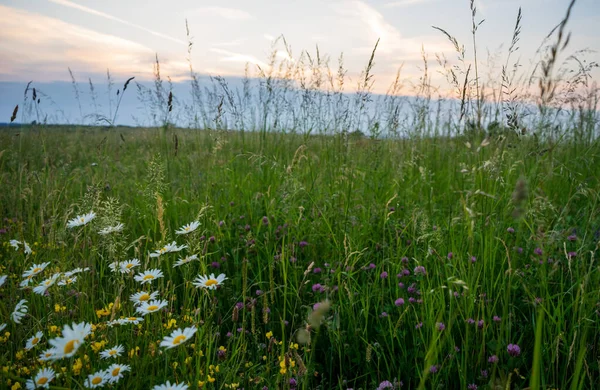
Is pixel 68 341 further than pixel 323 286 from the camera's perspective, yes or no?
No

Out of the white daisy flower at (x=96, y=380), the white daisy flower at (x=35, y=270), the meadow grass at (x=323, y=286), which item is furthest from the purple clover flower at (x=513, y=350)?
the white daisy flower at (x=35, y=270)

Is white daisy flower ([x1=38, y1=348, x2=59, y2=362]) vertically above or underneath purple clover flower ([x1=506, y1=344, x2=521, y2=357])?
above

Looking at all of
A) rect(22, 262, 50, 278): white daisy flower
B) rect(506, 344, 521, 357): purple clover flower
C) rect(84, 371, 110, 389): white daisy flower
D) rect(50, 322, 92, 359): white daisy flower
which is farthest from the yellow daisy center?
rect(506, 344, 521, 357): purple clover flower

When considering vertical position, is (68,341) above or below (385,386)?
above

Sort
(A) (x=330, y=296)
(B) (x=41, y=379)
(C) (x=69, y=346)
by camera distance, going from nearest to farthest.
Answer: (C) (x=69, y=346) < (B) (x=41, y=379) < (A) (x=330, y=296)

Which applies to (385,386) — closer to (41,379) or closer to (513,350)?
(513,350)

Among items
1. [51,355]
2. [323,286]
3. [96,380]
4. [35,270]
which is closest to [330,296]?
[323,286]

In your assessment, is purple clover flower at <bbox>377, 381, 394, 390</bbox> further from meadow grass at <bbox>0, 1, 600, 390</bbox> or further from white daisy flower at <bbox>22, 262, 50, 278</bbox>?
white daisy flower at <bbox>22, 262, 50, 278</bbox>

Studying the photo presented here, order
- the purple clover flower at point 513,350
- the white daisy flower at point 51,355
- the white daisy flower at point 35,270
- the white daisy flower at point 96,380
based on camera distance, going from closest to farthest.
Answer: the white daisy flower at point 51,355, the white daisy flower at point 96,380, the purple clover flower at point 513,350, the white daisy flower at point 35,270

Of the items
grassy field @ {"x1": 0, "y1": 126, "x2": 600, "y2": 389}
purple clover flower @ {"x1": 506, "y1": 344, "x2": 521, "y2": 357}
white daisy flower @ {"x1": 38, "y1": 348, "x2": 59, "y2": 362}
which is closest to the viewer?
white daisy flower @ {"x1": 38, "y1": 348, "x2": 59, "y2": 362}

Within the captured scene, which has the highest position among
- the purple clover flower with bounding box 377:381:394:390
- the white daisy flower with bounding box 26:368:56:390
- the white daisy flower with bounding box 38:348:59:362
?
the white daisy flower with bounding box 38:348:59:362

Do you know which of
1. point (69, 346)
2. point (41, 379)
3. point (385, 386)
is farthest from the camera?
point (385, 386)

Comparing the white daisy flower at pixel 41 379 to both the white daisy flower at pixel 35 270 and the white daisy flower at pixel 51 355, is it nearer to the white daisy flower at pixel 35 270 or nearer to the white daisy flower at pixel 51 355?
the white daisy flower at pixel 51 355

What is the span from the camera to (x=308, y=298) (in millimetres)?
2225
